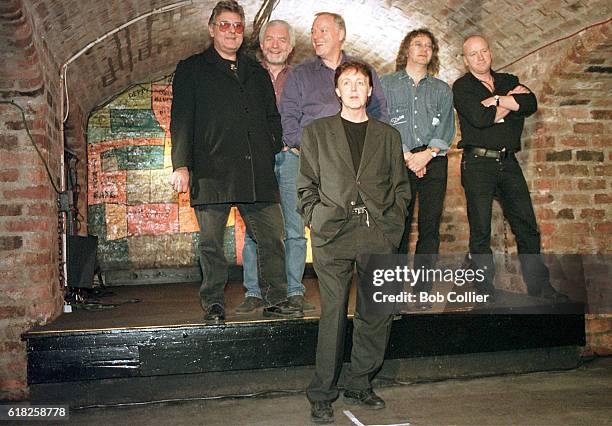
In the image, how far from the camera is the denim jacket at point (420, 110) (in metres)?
3.94

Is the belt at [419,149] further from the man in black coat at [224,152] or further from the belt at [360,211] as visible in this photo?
the belt at [360,211]

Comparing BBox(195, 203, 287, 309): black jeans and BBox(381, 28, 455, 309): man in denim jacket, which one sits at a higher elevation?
BBox(381, 28, 455, 309): man in denim jacket

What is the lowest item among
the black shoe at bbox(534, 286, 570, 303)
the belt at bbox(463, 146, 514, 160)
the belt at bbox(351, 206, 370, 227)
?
the black shoe at bbox(534, 286, 570, 303)

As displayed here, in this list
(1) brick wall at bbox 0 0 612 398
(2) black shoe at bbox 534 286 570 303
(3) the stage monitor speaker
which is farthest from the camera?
(3) the stage monitor speaker

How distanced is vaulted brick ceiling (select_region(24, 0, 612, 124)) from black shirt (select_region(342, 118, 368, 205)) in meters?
1.98

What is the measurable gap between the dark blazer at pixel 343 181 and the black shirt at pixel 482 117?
1.27 m

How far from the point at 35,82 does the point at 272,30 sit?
152cm

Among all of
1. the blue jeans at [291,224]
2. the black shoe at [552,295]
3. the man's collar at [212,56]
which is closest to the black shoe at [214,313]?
the blue jeans at [291,224]

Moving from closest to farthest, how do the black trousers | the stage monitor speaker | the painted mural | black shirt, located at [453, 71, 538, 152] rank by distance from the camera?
the black trousers, black shirt, located at [453, 71, 538, 152], the stage monitor speaker, the painted mural

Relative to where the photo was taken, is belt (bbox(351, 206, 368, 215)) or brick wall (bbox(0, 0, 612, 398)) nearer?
belt (bbox(351, 206, 368, 215))

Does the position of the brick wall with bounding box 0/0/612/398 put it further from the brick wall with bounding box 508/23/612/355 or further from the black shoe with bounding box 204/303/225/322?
the black shoe with bounding box 204/303/225/322

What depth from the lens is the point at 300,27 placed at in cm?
611

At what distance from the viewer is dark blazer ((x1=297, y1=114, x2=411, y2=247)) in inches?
119

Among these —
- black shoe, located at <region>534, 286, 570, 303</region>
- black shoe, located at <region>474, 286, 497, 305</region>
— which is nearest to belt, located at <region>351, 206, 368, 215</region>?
black shoe, located at <region>474, 286, 497, 305</region>
